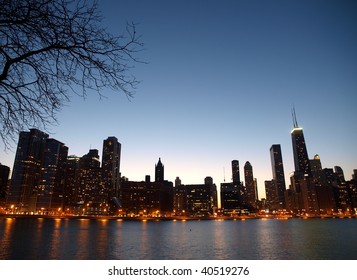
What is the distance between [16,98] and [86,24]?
1786 mm

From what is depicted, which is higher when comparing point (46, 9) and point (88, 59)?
point (46, 9)

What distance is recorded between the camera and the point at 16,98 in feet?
13.9

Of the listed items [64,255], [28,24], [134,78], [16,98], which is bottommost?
[64,255]

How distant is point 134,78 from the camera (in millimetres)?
4289
